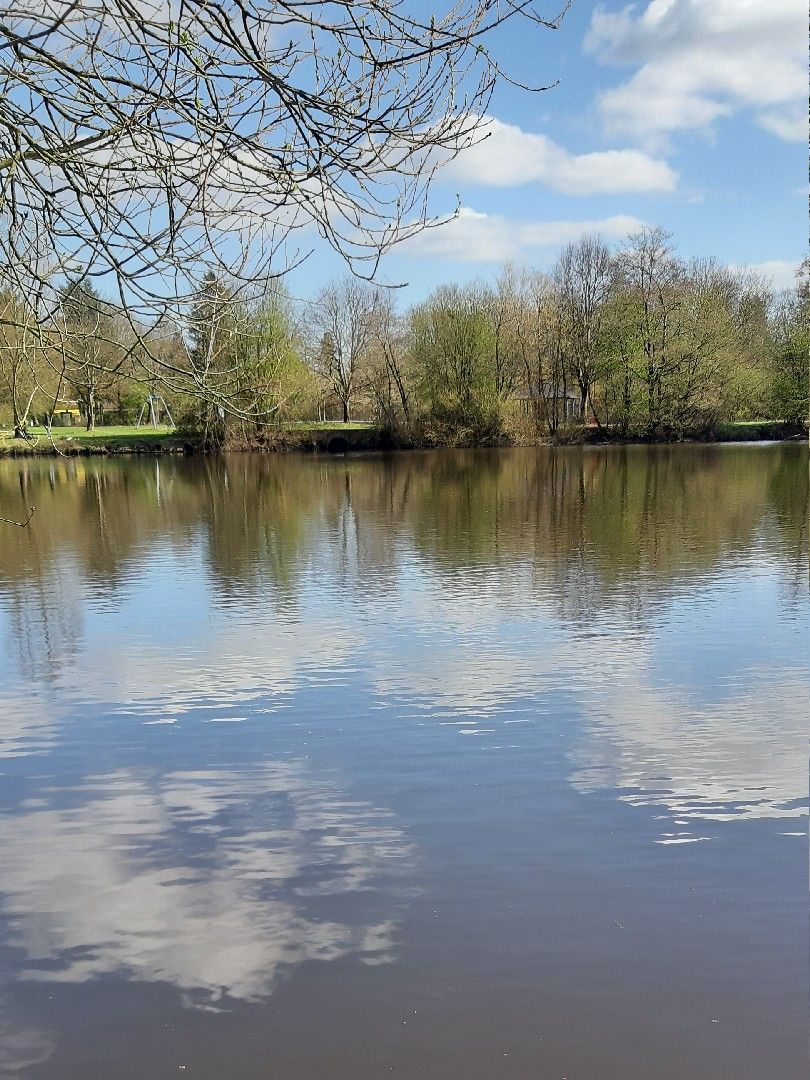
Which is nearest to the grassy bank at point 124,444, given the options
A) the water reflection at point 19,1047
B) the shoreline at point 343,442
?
the shoreline at point 343,442

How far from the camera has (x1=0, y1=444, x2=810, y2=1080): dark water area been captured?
397 centimetres

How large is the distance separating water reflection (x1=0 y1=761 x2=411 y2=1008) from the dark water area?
0.06ft

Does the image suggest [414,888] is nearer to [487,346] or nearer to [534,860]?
Result: [534,860]

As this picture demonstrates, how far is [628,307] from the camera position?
51750 millimetres

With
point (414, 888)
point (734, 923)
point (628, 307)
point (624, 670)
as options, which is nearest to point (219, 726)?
point (414, 888)

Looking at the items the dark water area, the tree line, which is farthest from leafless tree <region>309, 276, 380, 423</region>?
the dark water area

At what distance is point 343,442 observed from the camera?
5575 cm

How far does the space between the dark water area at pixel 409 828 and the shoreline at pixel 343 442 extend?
41178 mm

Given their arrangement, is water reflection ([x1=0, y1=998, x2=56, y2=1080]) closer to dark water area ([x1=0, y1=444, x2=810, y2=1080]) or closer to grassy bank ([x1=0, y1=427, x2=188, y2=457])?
dark water area ([x1=0, y1=444, x2=810, y2=1080])

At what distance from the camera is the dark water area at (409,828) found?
3.97 meters

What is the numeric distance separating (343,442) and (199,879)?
5119 cm

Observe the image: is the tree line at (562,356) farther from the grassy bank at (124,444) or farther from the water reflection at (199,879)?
the water reflection at (199,879)

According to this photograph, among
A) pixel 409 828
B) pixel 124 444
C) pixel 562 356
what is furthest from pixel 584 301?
pixel 409 828

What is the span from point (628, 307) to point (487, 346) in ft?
26.8
